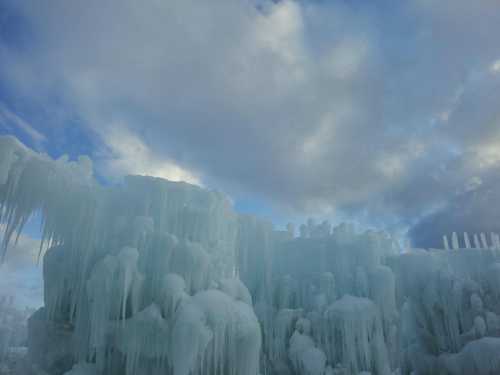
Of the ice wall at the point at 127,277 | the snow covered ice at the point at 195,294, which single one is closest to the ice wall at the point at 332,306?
the snow covered ice at the point at 195,294

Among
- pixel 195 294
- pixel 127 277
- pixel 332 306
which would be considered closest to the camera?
pixel 127 277

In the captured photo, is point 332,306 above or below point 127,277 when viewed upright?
below

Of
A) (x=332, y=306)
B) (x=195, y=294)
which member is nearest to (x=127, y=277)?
(x=195, y=294)

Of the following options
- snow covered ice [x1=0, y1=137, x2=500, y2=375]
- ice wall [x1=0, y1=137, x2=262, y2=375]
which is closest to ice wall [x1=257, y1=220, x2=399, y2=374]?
snow covered ice [x1=0, y1=137, x2=500, y2=375]

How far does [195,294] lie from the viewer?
13031 millimetres

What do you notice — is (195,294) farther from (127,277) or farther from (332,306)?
(332,306)

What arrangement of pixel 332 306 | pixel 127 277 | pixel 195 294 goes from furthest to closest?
1. pixel 332 306
2. pixel 195 294
3. pixel 127 277

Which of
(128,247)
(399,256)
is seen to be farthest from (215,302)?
(399,256)

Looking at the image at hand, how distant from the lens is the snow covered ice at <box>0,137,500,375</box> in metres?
12.0

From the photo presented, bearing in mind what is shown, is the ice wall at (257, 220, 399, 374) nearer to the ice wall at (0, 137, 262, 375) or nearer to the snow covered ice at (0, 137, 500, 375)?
the snow covered ice at (0, 137, 500, 375)

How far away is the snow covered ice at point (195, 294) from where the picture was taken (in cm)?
1200

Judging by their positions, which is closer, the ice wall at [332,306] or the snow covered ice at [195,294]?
the snow covered ice at [195,294]

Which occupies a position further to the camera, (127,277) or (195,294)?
(195,294)

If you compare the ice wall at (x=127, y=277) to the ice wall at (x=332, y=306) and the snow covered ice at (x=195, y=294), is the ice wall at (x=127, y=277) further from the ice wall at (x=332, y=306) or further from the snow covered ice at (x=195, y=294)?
the ice wall at (x=332, y=306)
